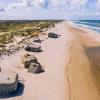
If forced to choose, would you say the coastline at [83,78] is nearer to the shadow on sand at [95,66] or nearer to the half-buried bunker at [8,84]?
the shadow on sand at [95,66]

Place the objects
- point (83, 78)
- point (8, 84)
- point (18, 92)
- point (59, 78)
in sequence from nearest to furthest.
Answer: point (8, 84) → point (18, 92) → point (59, 78) → point (83, 78)

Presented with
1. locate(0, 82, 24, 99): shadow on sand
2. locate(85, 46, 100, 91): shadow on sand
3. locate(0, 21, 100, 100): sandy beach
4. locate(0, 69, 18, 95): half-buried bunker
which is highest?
locate(0, 69, 18, 95): half-buried bunker

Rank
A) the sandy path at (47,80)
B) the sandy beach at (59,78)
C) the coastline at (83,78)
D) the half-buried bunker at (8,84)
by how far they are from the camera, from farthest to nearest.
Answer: the coastline at (83,78) → the sandy beach at (59,78) → the sandy path at (47,80) → the half-buried bunker at (8,84)

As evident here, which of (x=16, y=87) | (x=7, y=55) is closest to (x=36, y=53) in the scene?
(x=7, y=55)

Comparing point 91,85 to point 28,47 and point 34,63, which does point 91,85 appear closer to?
point 34,63

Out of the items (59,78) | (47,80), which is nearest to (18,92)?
(47,80)

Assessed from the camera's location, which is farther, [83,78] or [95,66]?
[95,66]

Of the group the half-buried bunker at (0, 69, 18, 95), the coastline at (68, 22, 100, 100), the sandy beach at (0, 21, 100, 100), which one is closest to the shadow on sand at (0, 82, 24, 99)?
the sandy beach at (0, 21, 100, 100)

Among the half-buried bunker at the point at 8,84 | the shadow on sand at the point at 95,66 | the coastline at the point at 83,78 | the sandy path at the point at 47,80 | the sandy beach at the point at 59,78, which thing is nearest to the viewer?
the half-buried bunker at the point at 8,84

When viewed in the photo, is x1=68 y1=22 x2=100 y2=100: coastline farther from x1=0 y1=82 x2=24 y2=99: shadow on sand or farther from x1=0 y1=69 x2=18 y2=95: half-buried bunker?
x1=0 y1=69 x2=18 y2=95: half-buried bunker

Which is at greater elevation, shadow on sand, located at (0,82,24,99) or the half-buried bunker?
the half-buried bunker

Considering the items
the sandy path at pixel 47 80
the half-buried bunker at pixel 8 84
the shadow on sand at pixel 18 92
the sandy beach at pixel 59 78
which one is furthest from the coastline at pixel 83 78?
the half-buried bunker at pixel 8 84

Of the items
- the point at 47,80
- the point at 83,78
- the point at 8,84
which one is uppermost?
the point at 8,84

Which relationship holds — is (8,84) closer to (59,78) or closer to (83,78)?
(59,78)
